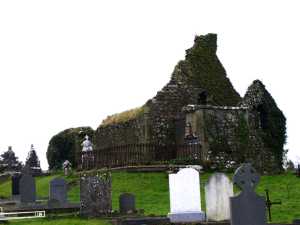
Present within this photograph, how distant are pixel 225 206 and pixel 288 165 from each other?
24663 millimetres

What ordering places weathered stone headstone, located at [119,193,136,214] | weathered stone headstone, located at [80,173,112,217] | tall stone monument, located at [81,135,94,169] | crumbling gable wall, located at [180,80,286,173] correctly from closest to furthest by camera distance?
weathered stone headstone, located at [119,193,136,214]
weathered stone headstone, located at [80,173,112,217]
crumbling gable wall, located at [180,80,286,173]
tall stone monument, located at [81,135,94,169]

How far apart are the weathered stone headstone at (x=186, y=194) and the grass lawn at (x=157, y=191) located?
2232mm

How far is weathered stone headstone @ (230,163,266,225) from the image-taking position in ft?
42.1

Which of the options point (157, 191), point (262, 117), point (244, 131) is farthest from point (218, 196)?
point (262, 117)

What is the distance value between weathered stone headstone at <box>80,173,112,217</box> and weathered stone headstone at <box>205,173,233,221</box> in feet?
14.5

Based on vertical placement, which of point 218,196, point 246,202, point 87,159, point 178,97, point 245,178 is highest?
point 178,97

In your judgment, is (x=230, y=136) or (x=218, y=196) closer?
(x=218, y=196)

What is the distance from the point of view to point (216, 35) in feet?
137

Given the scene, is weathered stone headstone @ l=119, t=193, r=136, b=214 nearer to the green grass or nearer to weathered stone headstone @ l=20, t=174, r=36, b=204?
the green grass

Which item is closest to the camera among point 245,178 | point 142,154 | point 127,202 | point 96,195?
point 245,178

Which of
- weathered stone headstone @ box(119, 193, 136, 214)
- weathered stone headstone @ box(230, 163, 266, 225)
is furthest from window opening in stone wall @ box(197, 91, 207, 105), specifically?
weathered stone headstone @ box(230, 163, 266, 225)

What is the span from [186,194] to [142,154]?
1657cm

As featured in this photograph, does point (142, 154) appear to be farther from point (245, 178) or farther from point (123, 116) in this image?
point (245, 178)

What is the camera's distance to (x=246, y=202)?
1289 centimetres
